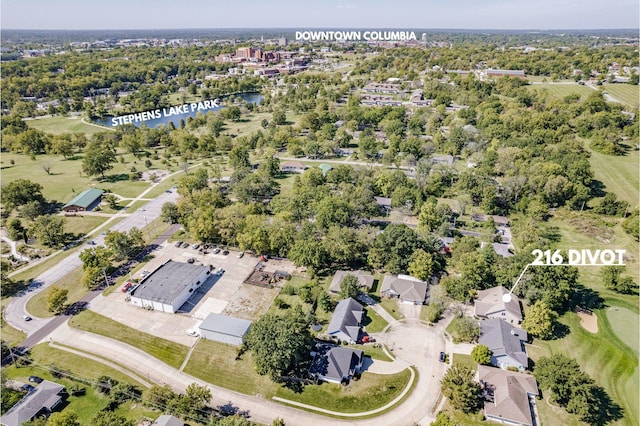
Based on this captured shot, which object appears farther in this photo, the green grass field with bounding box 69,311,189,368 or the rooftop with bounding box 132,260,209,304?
the rooftop with bounding box 132,260,209,304

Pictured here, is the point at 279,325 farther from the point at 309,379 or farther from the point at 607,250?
the point at 607,250

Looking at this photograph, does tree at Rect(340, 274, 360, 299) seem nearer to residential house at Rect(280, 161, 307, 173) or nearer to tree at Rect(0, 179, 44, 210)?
residential house at Rect(280, 161, 307, 173)

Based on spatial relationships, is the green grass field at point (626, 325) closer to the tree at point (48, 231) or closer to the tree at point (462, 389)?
the tree at point (462, 389)

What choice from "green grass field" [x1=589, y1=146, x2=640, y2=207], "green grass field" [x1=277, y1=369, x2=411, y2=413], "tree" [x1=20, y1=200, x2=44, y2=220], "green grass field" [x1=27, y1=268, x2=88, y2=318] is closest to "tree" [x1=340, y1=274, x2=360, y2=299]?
"green grass field" [x1=277, y1=369, x2=411, y2=413]

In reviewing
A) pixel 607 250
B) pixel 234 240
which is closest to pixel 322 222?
pixel 234 240

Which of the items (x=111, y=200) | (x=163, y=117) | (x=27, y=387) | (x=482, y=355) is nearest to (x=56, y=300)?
(x=27, y=387)

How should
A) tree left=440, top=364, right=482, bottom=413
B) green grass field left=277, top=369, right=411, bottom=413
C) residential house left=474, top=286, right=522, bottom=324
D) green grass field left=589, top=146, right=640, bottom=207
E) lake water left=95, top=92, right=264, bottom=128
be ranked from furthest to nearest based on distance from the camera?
lake water left=95, top=92, right=264, bottom=128 < green grass field left=589, top=146, right=640, bottom=207 < residential house left=474, top=286, right=522, bottom=324 < green grass field left=277, top=369, right=411, bottom=413 < tree left=440, top=364, right=482, bottom=413

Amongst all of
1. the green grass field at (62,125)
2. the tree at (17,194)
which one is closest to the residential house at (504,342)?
the tree at (17,194)

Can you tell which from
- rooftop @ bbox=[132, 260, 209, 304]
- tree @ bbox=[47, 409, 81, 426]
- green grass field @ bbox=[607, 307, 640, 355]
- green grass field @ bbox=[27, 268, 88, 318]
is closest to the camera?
tree @ bbox=[47, 409, 81, 426]

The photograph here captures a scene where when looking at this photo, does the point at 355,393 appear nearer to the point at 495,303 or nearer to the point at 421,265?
the point at 421,265
